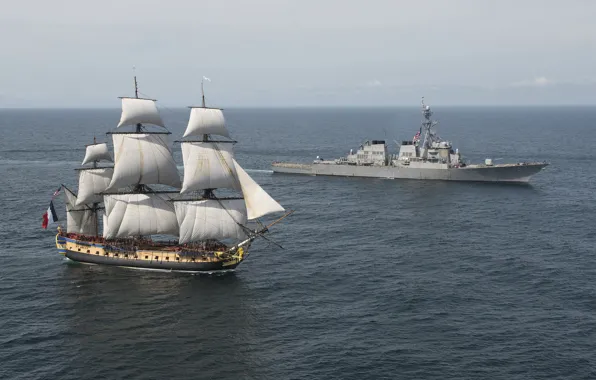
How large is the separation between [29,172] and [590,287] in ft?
372

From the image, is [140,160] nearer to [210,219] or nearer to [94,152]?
[94,152]

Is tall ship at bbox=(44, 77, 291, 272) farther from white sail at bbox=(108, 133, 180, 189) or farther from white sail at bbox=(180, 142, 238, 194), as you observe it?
white sail at bbox=(180, 142, 238, 194)

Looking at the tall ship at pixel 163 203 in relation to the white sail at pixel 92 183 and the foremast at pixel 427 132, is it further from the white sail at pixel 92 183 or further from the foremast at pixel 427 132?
the foremast at pixel 427 132

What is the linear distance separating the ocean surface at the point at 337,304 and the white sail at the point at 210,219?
469 centimetres

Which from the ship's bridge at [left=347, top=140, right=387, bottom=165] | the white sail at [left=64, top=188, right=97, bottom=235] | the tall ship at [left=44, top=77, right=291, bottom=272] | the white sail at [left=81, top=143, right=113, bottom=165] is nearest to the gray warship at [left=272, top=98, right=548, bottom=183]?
the ship's bridge at [left=347, top=140, right=387, bottom=165]

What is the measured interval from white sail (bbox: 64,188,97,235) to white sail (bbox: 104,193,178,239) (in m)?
4.58

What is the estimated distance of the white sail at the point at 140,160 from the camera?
229ft

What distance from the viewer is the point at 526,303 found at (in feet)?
177

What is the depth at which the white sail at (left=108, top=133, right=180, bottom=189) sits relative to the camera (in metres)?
69.8

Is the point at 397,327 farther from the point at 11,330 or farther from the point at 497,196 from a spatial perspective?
the point at 497,196

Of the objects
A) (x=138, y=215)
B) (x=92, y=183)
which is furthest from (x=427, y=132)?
(x=92, y=183)

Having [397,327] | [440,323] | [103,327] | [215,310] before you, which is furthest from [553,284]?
[103,327]

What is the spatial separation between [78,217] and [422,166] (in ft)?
253

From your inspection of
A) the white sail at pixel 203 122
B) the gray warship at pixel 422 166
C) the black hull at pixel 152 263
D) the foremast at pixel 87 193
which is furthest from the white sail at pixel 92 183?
the gray warship at pixel 422 166
